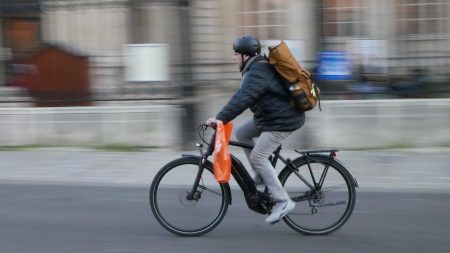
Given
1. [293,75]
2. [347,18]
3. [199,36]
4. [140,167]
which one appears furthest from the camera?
[199,36]

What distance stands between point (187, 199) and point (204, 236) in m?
0.35

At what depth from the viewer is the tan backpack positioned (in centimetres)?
508

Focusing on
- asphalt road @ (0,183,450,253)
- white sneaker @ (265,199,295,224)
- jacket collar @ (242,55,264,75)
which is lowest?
asphalt road @ (0,183,450,253)

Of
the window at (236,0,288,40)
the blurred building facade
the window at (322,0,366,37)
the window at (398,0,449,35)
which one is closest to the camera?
the blurred building facade

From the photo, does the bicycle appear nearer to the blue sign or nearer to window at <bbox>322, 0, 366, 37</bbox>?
the blue sign

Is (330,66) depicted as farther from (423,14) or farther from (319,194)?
(319,194)

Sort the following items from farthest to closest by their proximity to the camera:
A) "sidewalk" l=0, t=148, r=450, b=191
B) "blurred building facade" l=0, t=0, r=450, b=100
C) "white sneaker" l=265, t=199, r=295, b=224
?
"blurred building facade" l=0, t=0, r=450, b=100 < "sidewalk" l=0, t=148, r=450, b=191 < "white sneaker" l=265, t=199, r=295, b=224

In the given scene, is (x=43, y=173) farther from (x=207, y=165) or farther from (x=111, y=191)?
(x=207, y=165)

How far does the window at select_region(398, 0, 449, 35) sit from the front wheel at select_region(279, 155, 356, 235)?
577 cm

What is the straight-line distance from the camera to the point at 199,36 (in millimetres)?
11445

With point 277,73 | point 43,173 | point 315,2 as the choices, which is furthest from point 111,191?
point 315,2

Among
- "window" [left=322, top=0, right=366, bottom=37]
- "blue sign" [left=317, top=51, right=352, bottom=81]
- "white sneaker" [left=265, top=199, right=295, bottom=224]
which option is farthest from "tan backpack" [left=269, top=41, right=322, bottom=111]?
"window" [left=322, top=0, right=366, bottom=37]

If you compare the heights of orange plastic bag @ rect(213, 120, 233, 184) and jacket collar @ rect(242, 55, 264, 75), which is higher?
jacket collar @ rect(242, 55, 264, 75)

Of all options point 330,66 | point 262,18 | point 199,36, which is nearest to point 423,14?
point 330,66
